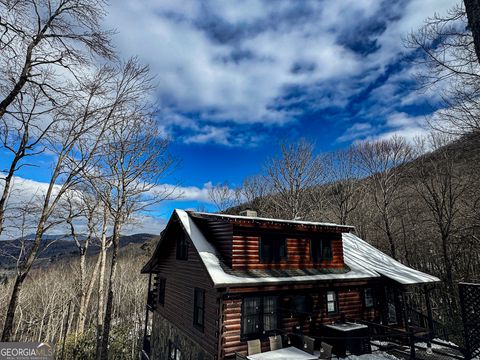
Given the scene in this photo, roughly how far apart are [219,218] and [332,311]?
7788 mm

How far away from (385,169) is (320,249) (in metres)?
17.2

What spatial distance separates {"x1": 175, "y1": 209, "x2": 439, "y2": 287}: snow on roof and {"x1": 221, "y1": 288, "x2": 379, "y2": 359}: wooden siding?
83 cm

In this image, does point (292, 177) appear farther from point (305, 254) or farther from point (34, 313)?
point (34, 313)

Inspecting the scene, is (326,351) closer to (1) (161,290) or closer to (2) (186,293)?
(2) (186,293)

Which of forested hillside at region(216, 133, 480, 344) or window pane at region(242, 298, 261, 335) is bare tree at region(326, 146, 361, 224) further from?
window pane at region(242, 298, 261, 335)

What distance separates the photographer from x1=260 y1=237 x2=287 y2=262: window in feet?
42.8

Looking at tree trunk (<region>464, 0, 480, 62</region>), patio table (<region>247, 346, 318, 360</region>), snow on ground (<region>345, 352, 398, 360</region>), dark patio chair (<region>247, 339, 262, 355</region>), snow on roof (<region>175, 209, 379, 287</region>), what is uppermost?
tree trunk (<region>464, 0, 480, 62</region>)

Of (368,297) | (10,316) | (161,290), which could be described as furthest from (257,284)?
(161,290)

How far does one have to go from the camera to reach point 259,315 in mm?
11617

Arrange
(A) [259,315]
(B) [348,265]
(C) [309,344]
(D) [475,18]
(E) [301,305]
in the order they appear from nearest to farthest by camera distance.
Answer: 1. (D) [475,18]
2. (C) [309,344]
3. (A) [259,315]
4. (E) [301,305]
5. (B) [348,265]

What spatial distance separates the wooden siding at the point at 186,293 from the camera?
37.2 ft

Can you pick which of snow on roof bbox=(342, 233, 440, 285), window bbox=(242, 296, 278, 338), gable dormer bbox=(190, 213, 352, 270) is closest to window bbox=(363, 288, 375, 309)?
snow on roof bbox=(342, 233, 440, 285)

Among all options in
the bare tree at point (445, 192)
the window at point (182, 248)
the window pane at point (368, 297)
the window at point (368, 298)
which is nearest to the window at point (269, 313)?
the window at point (182, 248)

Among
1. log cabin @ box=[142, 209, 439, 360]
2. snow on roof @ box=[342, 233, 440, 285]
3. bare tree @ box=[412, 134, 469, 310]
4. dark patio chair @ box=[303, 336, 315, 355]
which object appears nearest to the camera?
dark patio chair @ box=[303, 336, 315, 355]
